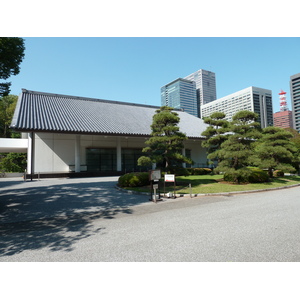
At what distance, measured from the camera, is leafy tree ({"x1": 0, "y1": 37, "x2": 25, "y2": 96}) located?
7.88 meters

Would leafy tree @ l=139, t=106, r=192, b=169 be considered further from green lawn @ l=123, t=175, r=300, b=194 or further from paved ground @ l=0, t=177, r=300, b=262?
paved ground @ l=0, t=177, r=300, b=262

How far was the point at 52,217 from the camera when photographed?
6.62 m

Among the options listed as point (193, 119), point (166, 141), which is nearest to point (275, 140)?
point (166, 141)

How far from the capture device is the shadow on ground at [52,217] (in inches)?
177

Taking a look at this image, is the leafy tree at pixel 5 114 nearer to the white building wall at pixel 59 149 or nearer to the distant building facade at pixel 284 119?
the white building wall at pixel 59 149

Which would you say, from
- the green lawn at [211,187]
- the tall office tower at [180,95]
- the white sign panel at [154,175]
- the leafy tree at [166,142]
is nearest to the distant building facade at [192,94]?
the tall office tower at [180,95]

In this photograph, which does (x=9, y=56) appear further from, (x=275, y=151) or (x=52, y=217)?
(x=275, y=151)

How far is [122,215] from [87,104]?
21.2 meters

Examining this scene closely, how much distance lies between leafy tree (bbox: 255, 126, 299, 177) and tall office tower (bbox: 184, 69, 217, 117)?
111211mm

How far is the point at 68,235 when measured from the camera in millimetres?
4926

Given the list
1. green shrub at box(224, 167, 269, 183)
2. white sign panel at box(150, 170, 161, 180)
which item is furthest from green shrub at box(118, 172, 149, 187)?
green shrub at box(224, 167, 269, 183)

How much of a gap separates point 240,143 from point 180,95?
328ft

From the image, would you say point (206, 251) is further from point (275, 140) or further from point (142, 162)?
point (275, 140)

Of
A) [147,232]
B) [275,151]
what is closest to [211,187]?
[275,151]
